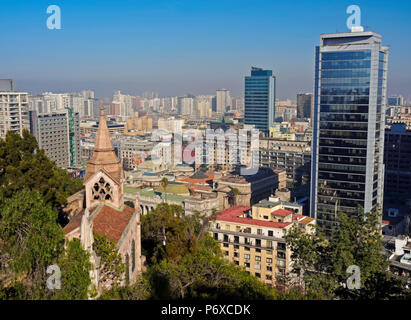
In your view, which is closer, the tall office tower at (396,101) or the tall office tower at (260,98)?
the tall office tower at (260,98)

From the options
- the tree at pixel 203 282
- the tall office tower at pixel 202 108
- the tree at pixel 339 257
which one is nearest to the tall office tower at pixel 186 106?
the tall office tower at pixel 202 108

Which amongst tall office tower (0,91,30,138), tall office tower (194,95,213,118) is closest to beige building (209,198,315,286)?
tall office tower (0,91,30,138)

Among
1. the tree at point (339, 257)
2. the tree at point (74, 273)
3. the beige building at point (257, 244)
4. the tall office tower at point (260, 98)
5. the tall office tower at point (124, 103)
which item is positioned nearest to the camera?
the tree at point (74, 273)

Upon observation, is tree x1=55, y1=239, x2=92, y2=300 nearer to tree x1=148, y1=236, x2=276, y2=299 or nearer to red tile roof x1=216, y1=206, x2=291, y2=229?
tree x1=148, y1=236, x2=276, y2=299

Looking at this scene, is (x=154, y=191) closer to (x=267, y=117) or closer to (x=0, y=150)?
(x=0, y=150)

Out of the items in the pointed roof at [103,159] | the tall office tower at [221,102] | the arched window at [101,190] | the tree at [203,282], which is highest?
the tall office tower at [221,102]

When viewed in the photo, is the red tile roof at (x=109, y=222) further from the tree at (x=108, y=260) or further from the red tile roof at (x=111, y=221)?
the tree at (x=108, y=260)
